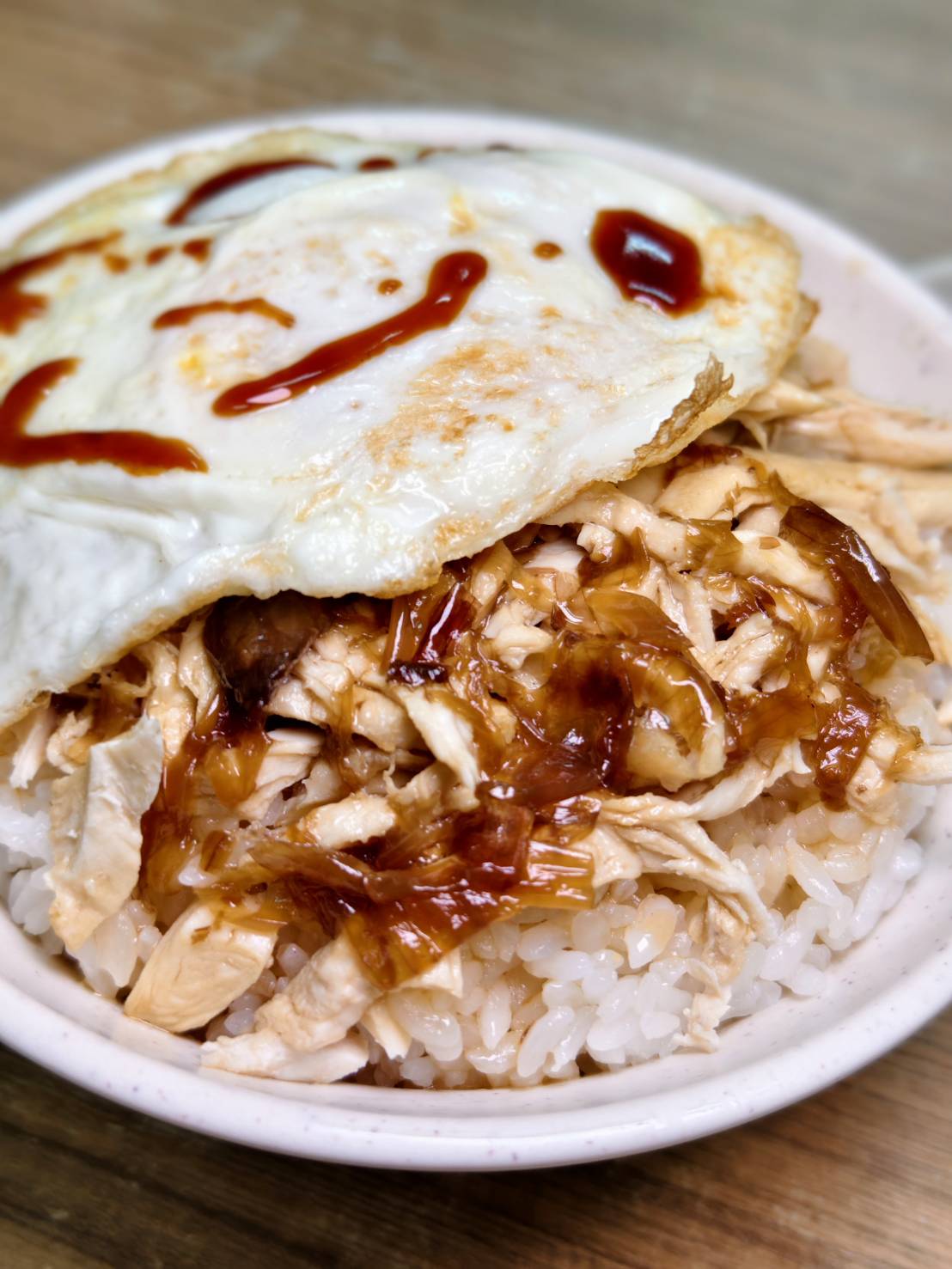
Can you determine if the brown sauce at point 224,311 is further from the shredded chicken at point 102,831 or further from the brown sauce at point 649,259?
the shredded chicken at point 102,831

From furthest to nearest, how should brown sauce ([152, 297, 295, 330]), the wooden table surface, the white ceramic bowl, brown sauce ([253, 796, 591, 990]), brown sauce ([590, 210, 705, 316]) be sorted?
brown sauce ([590, 210, 705, 316]) < brown sauce ([152, 297, 295, 330]) < the wooden table surface < brown sauce ([253, 796, 591, 990]) < the white ceramic bowl

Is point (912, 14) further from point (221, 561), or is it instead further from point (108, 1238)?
point (108, 1238)

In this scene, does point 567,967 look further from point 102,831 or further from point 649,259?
point 649,259

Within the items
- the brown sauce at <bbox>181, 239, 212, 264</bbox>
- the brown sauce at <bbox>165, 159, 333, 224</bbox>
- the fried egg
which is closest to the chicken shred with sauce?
the fried egg

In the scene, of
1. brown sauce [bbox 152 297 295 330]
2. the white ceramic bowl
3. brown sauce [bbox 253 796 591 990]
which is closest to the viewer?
the white ceramic bowl

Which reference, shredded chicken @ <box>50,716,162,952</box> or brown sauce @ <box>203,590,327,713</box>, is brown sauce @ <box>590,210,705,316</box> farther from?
shredded chicken @ <box>50,716,162,952</box>

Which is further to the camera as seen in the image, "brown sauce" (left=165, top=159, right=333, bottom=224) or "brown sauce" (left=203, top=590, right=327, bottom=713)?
"brown sauce" (left=165, top=159, right=333, bottom=224)
